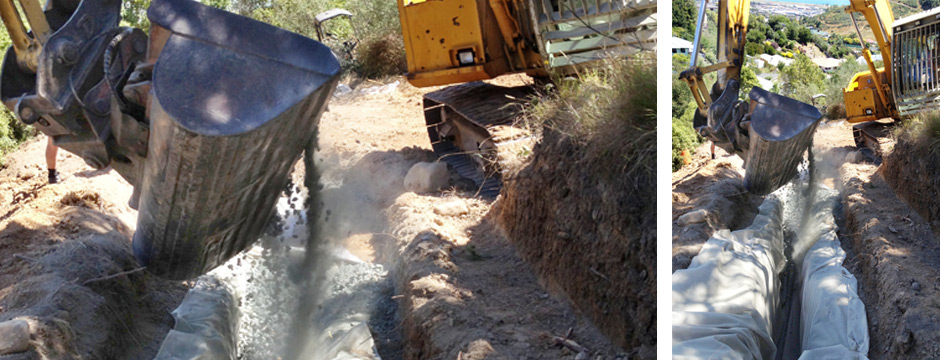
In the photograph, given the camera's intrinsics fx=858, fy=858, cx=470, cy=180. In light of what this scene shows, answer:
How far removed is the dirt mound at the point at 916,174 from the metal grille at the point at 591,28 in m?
2.19

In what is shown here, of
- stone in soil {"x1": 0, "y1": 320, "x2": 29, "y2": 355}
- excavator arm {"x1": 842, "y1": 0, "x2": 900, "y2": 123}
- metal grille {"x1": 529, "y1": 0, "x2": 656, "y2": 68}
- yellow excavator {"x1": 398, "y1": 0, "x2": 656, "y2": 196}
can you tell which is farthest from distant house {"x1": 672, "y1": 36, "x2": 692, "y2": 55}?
stone in soil {"x1": 0, "y1": 320, "x2": 29, "y2": 355}

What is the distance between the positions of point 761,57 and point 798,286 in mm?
1162

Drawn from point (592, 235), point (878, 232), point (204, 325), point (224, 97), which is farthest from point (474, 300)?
point (878, 232)

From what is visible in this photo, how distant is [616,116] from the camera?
11.9 ft

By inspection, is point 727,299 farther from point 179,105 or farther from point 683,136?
point 179,105

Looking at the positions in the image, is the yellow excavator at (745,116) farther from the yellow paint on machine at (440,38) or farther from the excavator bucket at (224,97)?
the yellow paint on machine at (440,38)

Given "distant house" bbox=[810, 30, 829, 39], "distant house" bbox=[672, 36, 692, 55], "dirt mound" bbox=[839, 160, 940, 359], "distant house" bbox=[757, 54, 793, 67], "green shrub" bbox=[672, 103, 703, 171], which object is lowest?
"dirt mound" bbox=[839, 160, 940, 359]

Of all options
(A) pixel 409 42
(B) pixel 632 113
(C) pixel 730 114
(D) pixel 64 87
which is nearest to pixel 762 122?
(C) pixel 730 114

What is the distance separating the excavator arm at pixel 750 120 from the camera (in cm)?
308

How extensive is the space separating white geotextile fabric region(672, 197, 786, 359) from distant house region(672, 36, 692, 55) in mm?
617

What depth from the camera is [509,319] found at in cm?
388

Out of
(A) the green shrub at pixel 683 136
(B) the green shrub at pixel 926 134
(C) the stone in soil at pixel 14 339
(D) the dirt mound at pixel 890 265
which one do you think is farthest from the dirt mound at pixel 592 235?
(B) the green shrub at pixel 926 134

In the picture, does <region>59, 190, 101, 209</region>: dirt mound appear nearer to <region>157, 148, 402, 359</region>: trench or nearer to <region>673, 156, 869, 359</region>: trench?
<region>157, 148, 402, 359</region>: trench

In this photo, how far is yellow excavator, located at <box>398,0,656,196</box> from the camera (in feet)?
→ 16.3
